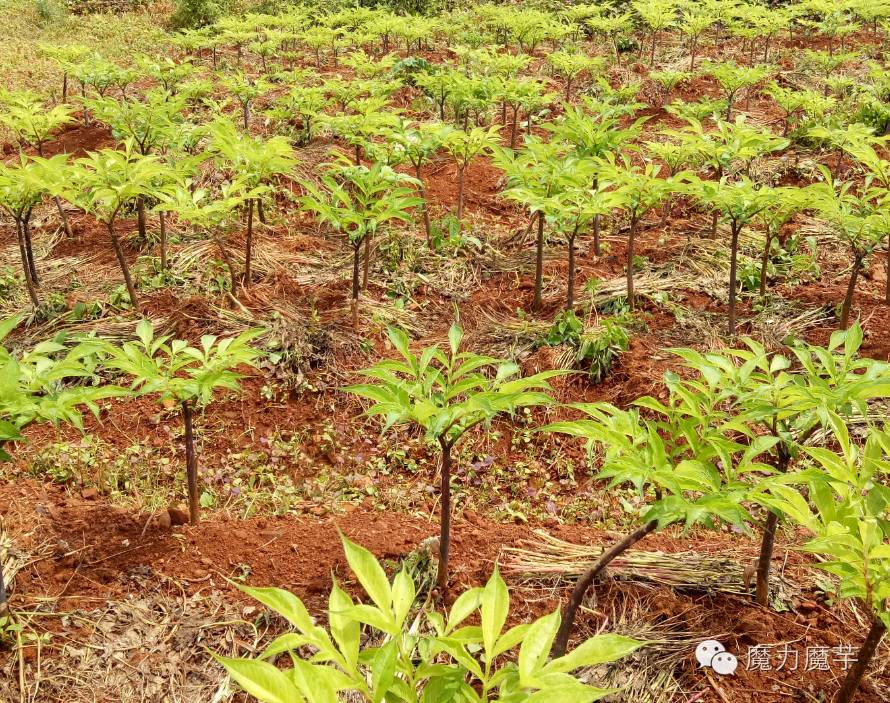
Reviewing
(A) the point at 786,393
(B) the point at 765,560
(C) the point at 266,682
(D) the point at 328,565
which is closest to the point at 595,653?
(C) the point at 266,682

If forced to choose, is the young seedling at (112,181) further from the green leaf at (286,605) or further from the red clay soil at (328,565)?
the green leaf at (286,605)

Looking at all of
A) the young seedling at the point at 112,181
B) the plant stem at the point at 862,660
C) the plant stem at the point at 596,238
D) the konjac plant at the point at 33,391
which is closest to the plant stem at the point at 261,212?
the young seedling at the point at 112,181

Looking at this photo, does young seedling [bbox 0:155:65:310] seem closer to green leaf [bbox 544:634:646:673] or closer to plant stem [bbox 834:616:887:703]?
green leaf [bbox 544:634:646:673]

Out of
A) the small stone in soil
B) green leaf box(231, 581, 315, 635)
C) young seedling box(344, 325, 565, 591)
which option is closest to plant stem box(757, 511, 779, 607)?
young seedling box(344, 325, 565, 591)

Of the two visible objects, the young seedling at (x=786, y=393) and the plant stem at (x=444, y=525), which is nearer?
the young seedling at (x=786, y=393)

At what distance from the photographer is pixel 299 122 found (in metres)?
8.00

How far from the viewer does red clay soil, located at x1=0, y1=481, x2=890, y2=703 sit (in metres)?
2.11

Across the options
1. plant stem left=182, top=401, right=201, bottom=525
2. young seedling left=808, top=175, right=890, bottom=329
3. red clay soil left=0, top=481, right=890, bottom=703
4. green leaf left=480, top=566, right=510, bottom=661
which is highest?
young seedling left=808, top=175, right=890, bottom=329

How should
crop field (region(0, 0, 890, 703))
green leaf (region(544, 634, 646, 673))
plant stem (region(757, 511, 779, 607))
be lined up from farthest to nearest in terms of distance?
plant stem (region(757, 511, 779, 607)) → crop field (region(0, 0, 890, 703)) → green leaf (region(544, 634, 646, 673))

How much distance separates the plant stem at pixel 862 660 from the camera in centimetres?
149

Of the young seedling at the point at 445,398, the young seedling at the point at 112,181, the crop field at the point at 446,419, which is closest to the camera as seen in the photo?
the crop field at the point at 446,419

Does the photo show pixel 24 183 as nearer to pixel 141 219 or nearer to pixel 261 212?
pixel 141 219

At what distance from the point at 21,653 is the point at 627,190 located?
3398 millimetres

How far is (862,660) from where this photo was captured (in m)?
1.58
